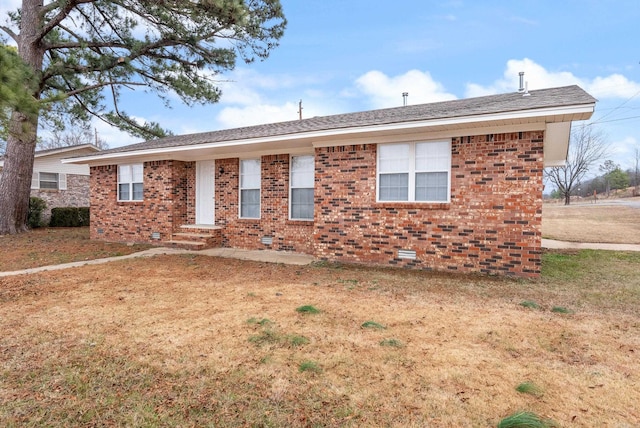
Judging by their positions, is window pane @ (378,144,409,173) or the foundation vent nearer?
the foundation vent

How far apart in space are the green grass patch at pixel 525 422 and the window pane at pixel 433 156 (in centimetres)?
568

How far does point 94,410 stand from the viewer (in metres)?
2.41

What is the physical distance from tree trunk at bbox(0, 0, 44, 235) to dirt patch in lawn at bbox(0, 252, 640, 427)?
435 inches

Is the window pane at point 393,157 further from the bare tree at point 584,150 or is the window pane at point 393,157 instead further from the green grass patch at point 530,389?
the bare tree at point 584,150

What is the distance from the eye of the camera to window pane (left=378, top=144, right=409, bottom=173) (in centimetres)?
772

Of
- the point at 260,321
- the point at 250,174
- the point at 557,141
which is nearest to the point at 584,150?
the point at 557,141

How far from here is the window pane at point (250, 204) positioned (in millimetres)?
10455

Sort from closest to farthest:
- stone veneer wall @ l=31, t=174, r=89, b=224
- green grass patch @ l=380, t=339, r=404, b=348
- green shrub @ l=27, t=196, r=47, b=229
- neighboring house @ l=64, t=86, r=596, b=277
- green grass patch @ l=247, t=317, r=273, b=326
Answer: green grass patch @ l=380, t=339, r=404, b=348, green grass patch @ l=247, t=317, r=273, b=326, neighboring house @ l=64, t=86, r=596, b=277, green shrub @ l=27, t=196, r=47, b=229, stone veneer wall @ l=31, t=174, r=89, b=224

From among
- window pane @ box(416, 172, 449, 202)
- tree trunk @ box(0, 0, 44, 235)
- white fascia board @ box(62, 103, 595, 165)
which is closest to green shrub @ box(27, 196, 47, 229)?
tree trunk @ box(0, 0, 44, 235)

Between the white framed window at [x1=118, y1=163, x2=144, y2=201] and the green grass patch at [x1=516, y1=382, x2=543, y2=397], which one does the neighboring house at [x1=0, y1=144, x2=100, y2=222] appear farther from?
the green grass patch at [x1=516, y1=382, x2=543, y2=397]

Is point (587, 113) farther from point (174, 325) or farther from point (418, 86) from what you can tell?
point (418, 86)

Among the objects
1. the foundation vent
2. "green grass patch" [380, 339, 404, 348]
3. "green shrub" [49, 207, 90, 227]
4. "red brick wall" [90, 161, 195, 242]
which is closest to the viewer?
"green grass patch" [380, 339, 404, 348]

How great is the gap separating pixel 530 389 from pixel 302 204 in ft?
24.8

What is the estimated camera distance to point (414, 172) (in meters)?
7.63
